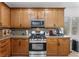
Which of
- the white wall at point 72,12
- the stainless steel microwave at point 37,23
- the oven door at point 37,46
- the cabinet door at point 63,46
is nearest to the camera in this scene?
the cabinet door at point 63,46

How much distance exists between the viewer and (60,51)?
18.6 ft

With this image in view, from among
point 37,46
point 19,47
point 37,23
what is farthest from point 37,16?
point 19,47

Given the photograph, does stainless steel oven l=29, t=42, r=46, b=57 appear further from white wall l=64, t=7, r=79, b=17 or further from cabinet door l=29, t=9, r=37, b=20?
white wall l=64, t=7, r=79, b=17

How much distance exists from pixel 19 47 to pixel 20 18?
4.11ft

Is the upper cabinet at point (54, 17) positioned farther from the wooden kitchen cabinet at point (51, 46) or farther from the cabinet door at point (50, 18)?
the wooden kitchen cabinet at point (51, 46)

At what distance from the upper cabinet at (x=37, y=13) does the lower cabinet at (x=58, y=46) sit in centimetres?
110

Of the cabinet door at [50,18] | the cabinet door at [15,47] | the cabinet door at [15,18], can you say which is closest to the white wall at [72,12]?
the cabinet door at [50,18]

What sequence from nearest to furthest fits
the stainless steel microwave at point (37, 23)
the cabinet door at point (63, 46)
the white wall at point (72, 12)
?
the cabinet door at point (63, 46)
the stainless steel microwave at point (37, 23)
the white wall at point (72, 12)

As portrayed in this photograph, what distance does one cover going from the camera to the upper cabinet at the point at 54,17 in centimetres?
613

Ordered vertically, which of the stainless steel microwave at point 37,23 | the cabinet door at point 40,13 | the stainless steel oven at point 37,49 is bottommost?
the stainless steel oven at point 37,49

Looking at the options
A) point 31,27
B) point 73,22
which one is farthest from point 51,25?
point 73,22

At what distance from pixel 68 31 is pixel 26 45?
2.22 m

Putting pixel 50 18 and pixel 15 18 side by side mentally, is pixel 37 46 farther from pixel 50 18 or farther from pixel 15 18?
pixel 15 18

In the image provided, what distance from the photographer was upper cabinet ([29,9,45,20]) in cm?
616
